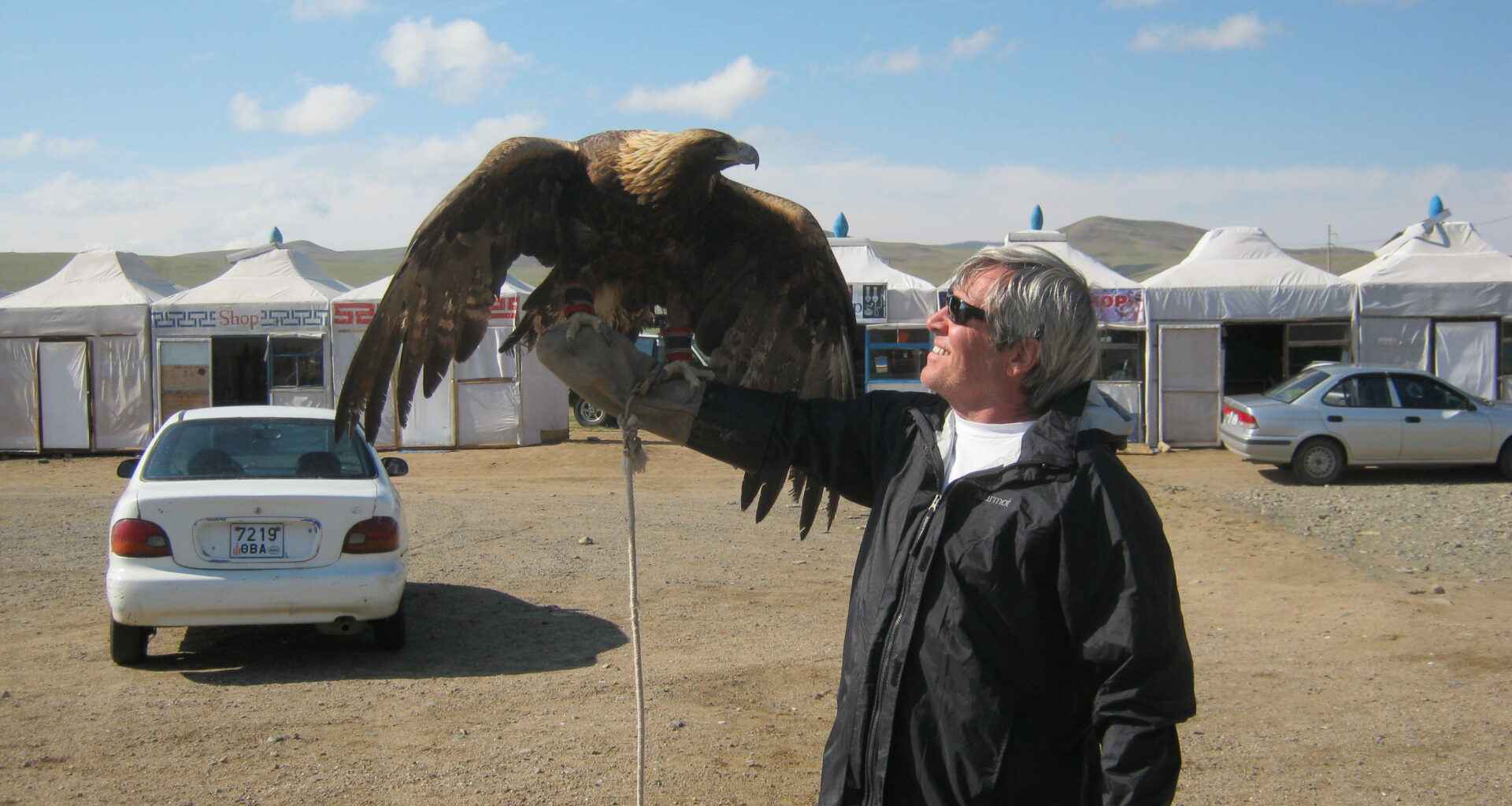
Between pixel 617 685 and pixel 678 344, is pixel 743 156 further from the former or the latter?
pixel 617 685

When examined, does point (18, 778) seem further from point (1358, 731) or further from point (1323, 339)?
point (1323, 339)

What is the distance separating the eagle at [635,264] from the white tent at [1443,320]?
15.4 m

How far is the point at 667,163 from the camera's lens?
393cm

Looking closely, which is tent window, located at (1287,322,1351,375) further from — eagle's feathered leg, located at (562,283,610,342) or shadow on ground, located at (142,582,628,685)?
eagle's feathered leg, located at (562,283,610,342)

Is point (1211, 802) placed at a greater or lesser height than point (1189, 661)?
lesser

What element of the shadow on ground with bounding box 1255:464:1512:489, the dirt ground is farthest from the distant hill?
the dirt ground

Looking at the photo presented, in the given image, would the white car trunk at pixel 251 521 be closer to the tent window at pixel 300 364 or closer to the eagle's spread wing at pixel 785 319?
the eagle's spread wing at pixel 785 319

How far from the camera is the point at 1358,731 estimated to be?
15.3 feet

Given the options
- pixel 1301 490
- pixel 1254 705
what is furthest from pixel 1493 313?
pixel 1254 705

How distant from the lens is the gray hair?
179 cm

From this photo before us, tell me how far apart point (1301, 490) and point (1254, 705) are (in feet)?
26.9

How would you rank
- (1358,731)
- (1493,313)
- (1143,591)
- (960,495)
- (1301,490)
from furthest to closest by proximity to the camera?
(1493,313), (1301,490), (1358,731), (960,495), (1143,591)

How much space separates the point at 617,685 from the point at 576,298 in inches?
93.0

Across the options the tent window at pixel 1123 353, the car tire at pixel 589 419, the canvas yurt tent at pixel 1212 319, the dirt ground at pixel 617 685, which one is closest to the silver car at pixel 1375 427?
the canvas yurt tent at pixel 1212 319
